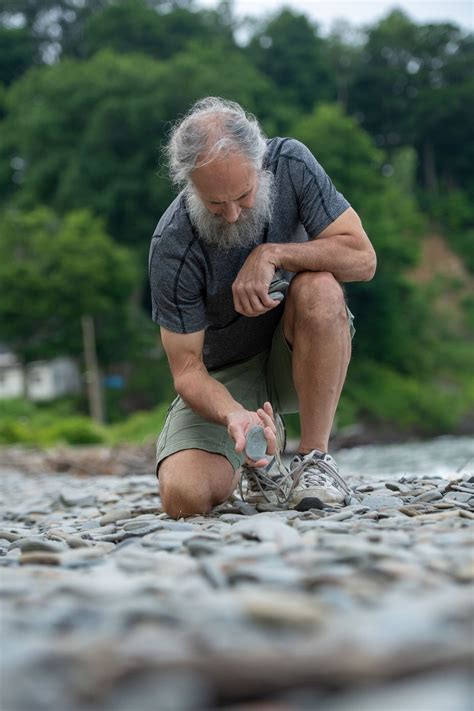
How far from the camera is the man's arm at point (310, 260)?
160 inches

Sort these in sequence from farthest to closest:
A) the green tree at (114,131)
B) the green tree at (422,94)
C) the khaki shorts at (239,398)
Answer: the green tree at (422,94), the green tree at (114,131), the khaki shorts at (239,398)

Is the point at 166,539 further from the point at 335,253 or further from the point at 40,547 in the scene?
the point at 335,253

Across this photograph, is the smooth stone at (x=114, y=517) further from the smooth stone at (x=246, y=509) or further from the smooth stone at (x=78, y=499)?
the smooth stone at (x=78, y=499)

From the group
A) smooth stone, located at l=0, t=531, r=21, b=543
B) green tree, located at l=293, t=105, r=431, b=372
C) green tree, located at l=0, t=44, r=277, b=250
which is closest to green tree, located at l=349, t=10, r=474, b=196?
green tree, located at l=0, t=44, r=277, b=250

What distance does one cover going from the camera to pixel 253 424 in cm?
378

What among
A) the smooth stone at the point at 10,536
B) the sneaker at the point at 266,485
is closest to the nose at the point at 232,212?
the sneaker at the point at 266,485

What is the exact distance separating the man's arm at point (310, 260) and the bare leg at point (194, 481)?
26.9 inches

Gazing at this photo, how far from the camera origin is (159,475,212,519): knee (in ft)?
13.7

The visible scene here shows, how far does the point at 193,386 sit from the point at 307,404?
50cm

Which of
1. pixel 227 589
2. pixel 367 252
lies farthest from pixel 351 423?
pixel 227 589

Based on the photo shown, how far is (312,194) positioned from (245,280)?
508 mm

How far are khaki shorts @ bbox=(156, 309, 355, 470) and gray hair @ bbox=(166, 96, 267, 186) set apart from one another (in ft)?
2.78

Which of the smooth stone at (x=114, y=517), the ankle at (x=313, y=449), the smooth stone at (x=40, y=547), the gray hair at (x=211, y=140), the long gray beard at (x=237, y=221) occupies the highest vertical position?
the gray hair at (x=211, y=140)

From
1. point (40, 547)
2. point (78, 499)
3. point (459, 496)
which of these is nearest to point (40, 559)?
point (40, 547)
